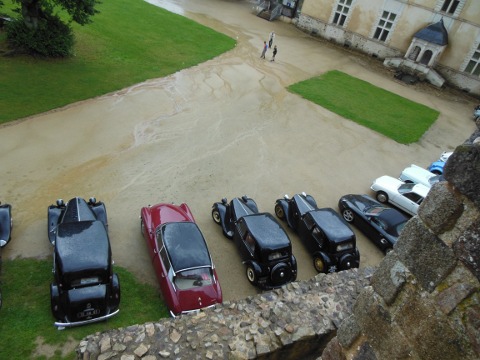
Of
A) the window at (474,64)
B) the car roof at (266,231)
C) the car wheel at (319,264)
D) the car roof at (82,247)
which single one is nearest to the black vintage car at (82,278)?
the car roof at (82,247)

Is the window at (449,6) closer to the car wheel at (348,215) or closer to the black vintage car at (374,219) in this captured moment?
the black vintage car at (374,219)

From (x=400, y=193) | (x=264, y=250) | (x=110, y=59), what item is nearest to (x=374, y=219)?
(x=400, y=193)

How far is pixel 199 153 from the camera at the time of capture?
15.6m

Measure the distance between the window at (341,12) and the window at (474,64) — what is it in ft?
36.2

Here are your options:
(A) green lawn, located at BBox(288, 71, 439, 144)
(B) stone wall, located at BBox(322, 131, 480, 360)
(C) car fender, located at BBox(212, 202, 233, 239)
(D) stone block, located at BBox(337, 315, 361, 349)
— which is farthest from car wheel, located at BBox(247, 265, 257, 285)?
(A) green lawn, located at BBox(288, 71, 439, 144)

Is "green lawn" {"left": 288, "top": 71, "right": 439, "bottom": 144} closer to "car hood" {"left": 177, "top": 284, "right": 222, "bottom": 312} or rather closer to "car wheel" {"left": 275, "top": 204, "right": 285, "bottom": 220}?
"car wheel" {"left": 275, "top": 204, "right": 285, "bottom": 220}

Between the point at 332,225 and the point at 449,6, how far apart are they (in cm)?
2591

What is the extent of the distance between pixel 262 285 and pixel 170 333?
382 cm

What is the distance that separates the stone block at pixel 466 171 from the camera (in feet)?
7.61

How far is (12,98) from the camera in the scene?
15.9m

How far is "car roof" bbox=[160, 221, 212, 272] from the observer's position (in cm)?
927

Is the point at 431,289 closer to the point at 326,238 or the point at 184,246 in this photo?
the point at 184,246

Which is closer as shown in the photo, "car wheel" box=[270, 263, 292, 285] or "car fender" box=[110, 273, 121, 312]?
"car fender" box=[110, 273, 121, 312]

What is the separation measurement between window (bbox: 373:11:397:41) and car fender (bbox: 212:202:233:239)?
1048 inches
